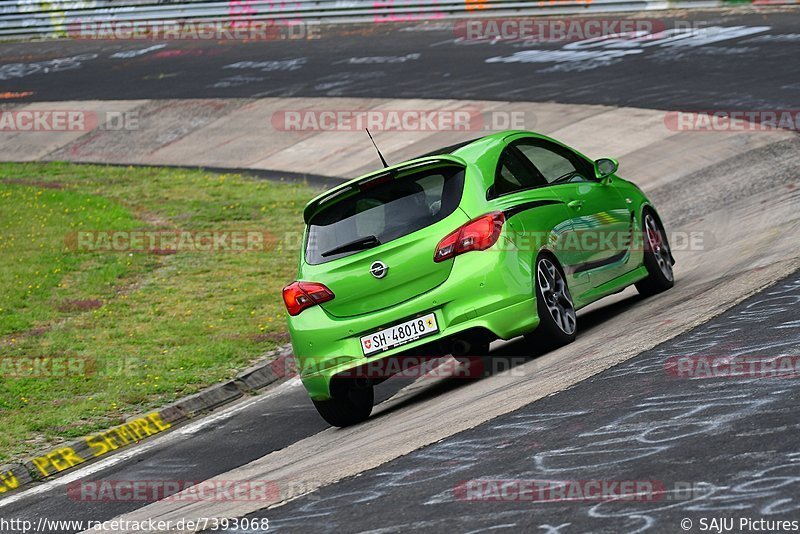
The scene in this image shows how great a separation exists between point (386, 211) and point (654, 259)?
116 inches

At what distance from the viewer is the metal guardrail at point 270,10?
3072 centimetres

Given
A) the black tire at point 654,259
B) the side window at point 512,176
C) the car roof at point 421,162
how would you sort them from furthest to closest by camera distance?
the black tire at point 654,259
the side window at point 512,176
the car roof at point 421,162

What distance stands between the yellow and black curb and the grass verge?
0.15 metres

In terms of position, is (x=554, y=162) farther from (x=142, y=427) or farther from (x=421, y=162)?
(x=142, y=427)

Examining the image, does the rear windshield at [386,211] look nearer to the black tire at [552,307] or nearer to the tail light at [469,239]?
the tail light at [469,239]

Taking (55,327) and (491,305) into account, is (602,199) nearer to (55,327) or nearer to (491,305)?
(491,305)

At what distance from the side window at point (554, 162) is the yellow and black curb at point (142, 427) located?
334 cm

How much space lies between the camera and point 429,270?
9.09 meters

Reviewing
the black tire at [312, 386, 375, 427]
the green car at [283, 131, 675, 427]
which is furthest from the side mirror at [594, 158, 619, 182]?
the black tire at [312, 386, 375, 427]

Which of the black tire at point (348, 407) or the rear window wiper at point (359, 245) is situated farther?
the black tire at point (348, 407)

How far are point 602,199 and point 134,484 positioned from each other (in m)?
4.40

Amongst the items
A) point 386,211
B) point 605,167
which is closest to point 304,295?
point 386,211

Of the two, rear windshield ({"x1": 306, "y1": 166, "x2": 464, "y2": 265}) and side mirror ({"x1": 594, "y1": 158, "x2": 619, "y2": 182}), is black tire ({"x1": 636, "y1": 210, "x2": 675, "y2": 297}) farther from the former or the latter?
rear windshield ({"x1": 306, "y1": 166, "x2": 464, "y2": 265})

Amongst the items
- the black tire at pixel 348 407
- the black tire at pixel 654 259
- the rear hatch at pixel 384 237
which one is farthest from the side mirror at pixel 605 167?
the black tire at pixel 348 407
